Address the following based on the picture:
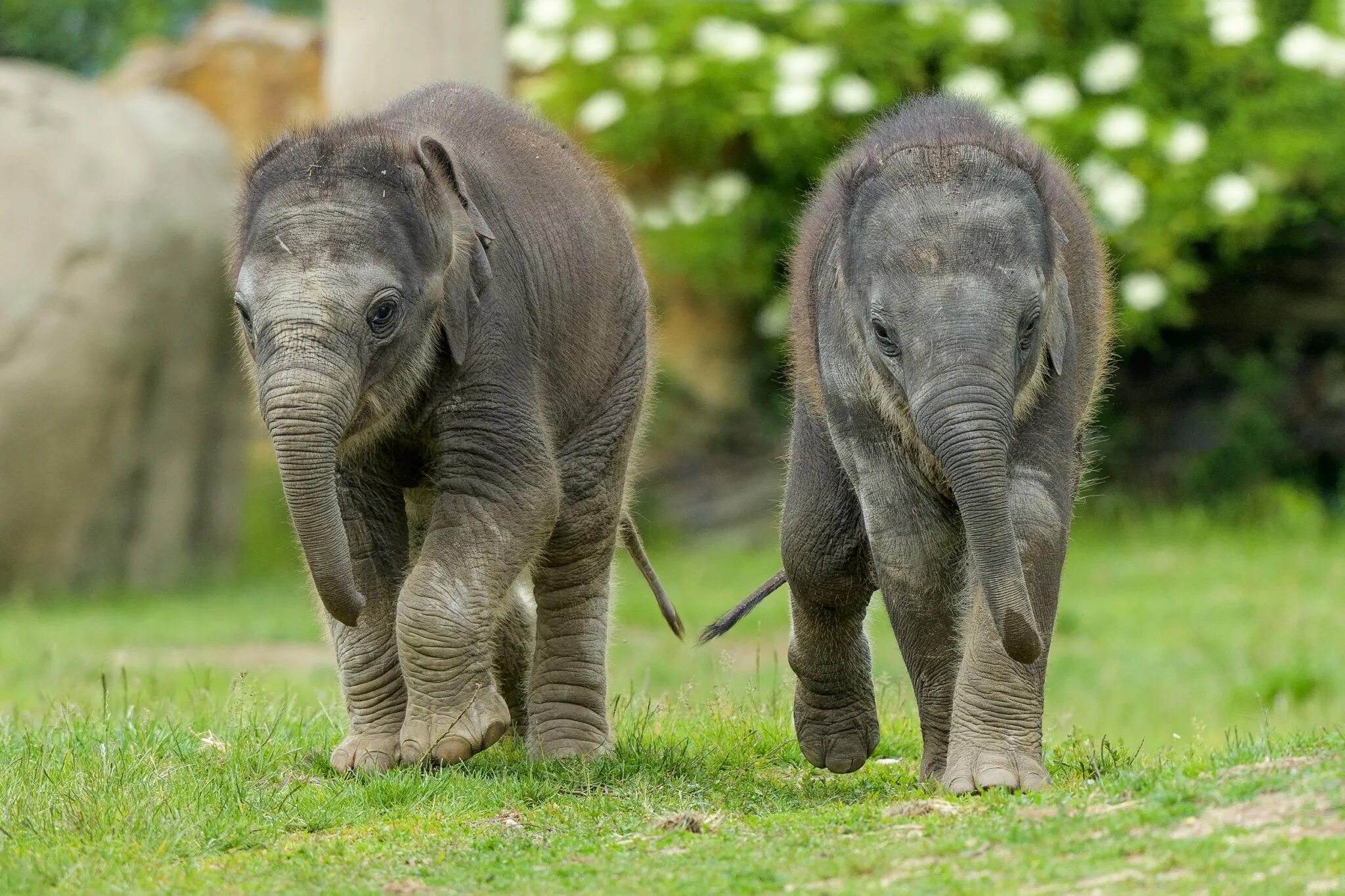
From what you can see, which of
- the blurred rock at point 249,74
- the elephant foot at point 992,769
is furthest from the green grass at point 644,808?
the blurred rock at point 249,74

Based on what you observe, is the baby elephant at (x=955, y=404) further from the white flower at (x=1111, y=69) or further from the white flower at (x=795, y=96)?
the white flower at (x=1111, y=69)

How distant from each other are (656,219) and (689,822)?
12.6 metres

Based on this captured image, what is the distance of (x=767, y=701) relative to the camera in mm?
8664

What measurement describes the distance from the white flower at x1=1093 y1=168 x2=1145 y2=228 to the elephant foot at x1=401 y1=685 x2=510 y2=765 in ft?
39.0

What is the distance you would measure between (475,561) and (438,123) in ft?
5.57

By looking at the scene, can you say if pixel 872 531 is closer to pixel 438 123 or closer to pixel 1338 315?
pixel 438 123

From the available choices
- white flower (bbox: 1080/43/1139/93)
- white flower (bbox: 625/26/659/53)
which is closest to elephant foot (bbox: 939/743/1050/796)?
white flower (bbox: 625/26/659/53)

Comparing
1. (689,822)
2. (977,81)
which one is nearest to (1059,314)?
(689,822)

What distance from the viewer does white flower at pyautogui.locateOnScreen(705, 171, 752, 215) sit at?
59.0 feet

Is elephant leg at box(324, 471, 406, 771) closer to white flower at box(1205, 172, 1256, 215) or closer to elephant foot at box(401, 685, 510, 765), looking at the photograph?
elephant foot at box(401, 685, 510, 765)

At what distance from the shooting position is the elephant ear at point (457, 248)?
22.0ft

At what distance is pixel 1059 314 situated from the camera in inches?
250

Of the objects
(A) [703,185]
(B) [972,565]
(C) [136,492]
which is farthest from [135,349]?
(B) [972,565]

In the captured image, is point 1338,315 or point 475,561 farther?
point 1338,315
